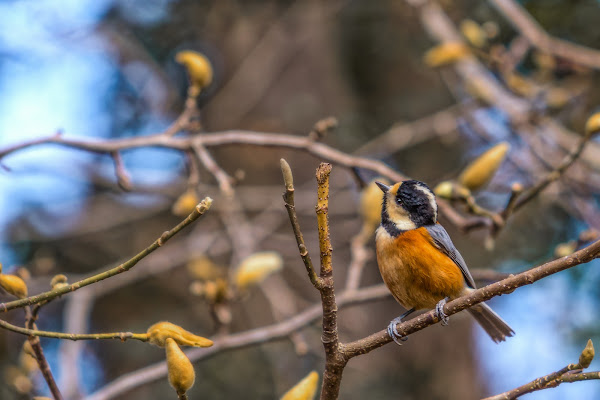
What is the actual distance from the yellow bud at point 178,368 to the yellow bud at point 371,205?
3.76 ft

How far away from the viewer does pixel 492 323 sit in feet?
6.50

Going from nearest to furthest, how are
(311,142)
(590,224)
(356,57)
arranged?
(311,142) → (590,224) → (356,57)

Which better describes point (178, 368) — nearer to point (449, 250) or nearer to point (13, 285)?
point (13, 285)

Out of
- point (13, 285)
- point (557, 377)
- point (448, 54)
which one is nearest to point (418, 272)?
point (557, 377)

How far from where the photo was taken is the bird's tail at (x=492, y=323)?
1.94 metres

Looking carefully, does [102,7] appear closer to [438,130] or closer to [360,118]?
[360,118]

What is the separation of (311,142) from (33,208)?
2.62 metres

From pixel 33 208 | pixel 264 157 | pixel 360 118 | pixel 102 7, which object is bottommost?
pixel 33 208

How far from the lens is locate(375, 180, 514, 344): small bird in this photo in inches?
71.9

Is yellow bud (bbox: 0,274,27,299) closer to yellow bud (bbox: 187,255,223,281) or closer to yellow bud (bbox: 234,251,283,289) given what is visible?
yellow bud (bbox: 234,251,283,289)

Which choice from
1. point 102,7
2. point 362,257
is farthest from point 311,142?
point 102,7

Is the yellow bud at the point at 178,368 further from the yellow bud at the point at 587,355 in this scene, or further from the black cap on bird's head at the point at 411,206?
the black cap on bird's head at the point at 411,206

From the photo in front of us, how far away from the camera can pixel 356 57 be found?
181 inches

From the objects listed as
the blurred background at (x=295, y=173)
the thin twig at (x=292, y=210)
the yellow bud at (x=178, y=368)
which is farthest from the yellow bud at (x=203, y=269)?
the thin twig at (x=292, y=210)
